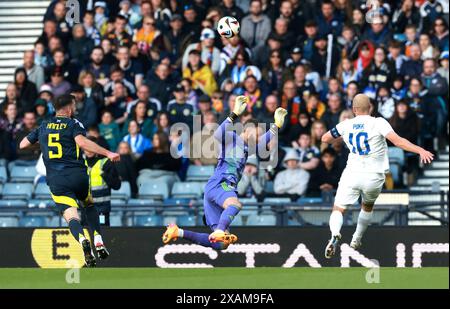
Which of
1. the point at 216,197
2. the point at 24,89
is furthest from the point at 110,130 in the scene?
the point at 216,197

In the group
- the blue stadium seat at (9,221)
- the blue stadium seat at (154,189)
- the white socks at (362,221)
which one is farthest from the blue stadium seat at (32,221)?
the white socks at (362,221)

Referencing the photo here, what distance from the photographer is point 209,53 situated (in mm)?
25719

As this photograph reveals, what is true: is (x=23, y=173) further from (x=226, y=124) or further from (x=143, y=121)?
(x=226, y=124)

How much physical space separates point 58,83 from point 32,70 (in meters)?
0.80

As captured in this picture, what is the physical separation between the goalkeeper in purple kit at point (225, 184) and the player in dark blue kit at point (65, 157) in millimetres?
1318

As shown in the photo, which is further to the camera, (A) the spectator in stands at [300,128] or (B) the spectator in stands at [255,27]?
(B) the spectator in stands at [255,27]

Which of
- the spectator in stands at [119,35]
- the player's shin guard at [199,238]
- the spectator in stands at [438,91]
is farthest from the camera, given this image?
the spectator in stands at [119,35]

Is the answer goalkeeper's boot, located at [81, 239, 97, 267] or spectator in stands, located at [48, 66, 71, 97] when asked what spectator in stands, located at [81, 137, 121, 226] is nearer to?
goalkeeper's boot, located at [81, 239, 97, 267]

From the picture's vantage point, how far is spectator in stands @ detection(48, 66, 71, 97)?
2606 centimetres

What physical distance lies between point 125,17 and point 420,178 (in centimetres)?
666

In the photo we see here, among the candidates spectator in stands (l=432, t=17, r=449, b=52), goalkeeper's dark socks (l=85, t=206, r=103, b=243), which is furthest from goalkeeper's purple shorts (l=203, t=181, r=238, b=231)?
spectator in stands (l=432, t=17, r=449, b=52)

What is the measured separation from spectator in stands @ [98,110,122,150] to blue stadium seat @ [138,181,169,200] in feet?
3.85

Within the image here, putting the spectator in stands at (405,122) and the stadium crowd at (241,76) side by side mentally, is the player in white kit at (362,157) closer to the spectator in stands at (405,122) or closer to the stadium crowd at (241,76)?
→ the stadium crowd at (241,76)

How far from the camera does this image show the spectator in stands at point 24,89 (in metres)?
26.0
